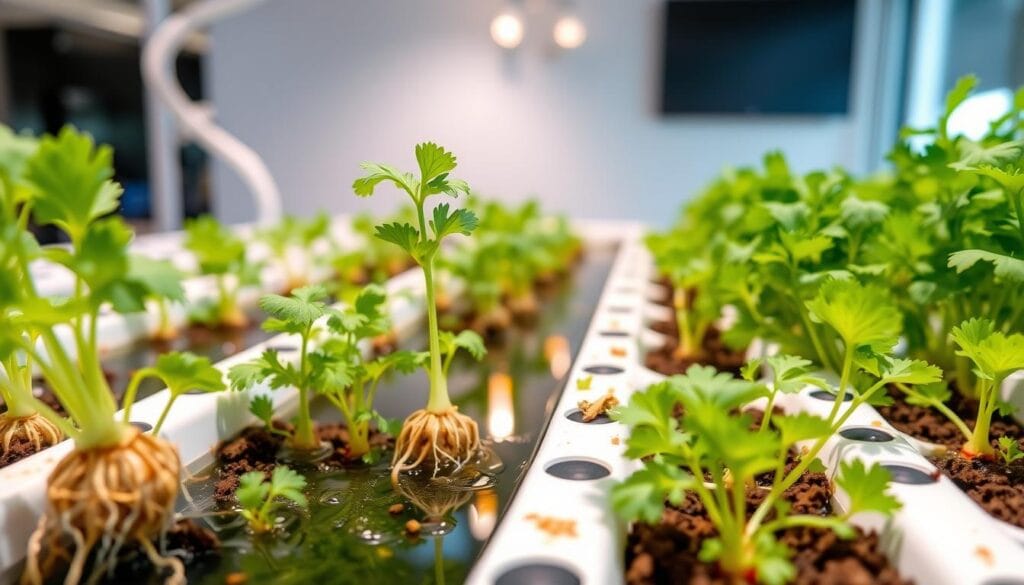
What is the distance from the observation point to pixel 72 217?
655 millimetres

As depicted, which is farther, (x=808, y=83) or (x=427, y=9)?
(x=427, y=9)

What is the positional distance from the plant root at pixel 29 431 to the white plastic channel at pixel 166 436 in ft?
0.11

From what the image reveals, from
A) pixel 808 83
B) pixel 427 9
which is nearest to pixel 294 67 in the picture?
pixel 427 9

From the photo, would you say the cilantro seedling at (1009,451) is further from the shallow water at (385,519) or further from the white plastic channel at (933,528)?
the shallow water at (385,519)

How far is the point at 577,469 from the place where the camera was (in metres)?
0.86

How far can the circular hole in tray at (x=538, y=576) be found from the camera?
0.64 metres

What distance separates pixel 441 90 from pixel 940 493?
16.1ft

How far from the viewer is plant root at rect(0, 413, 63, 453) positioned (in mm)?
891

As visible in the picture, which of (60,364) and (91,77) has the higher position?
(91,77)

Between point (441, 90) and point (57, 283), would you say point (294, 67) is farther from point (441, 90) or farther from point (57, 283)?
point (57, 283)

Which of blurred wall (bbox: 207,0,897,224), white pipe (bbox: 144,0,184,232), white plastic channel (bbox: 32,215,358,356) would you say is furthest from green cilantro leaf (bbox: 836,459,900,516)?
white pipe (bbox: 144,0,184,232)

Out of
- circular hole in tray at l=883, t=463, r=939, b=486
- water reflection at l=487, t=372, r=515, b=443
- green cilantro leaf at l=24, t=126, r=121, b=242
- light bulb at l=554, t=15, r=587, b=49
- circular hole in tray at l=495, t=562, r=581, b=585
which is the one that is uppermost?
light bulb at l=554, t=15, r=587, b=49

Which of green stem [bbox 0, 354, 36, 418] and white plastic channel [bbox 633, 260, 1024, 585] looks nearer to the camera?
white plastic channel [bbox 633, 260, 1024, 585]

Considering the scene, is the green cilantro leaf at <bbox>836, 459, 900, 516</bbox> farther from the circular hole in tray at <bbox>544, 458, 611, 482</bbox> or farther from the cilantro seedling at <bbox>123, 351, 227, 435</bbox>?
the cilantro seedling at <bbox>123, 351, 227, 435</bbox>
